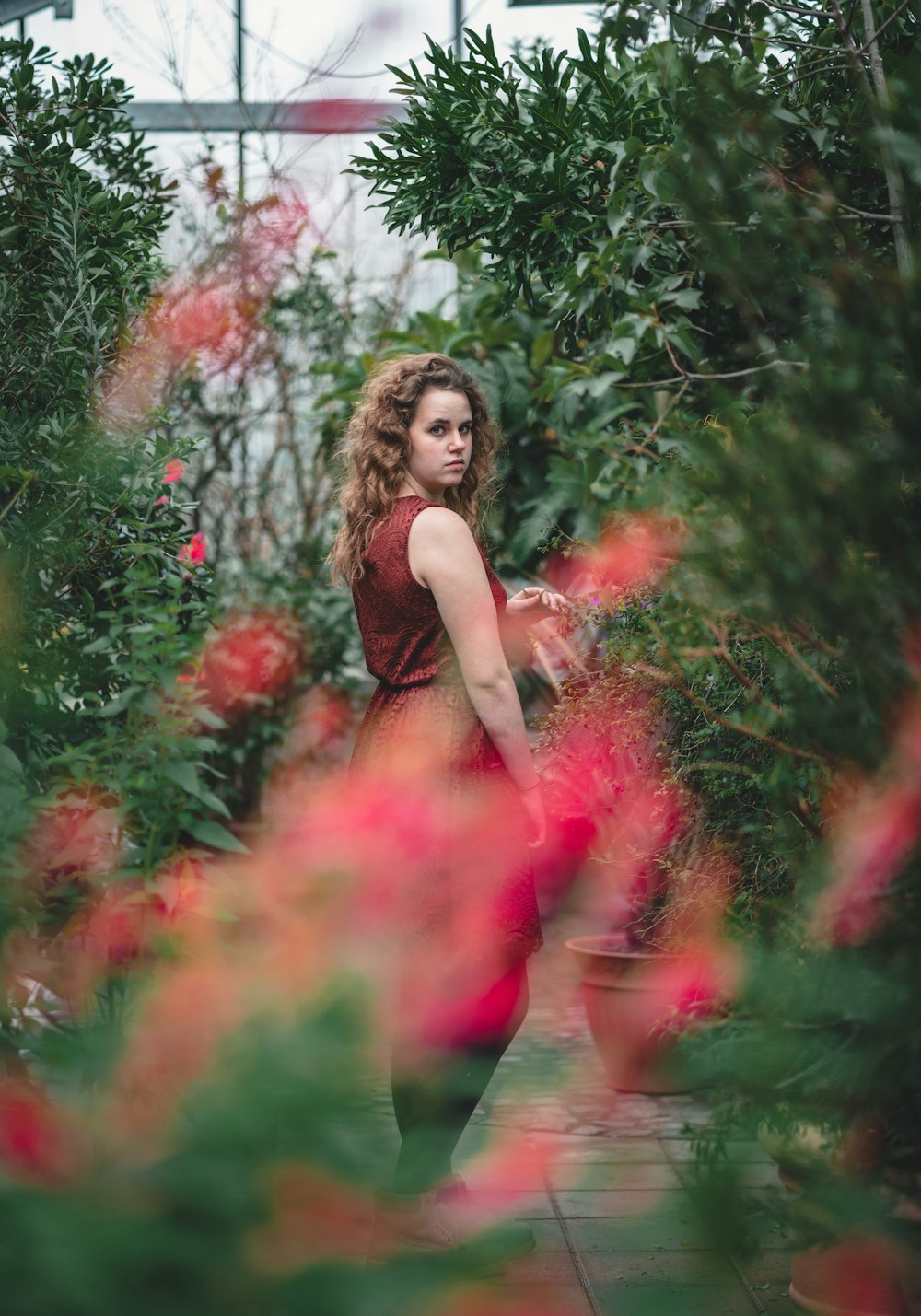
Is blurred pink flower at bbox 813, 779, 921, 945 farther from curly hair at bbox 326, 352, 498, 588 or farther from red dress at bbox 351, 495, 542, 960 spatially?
curly hair at bbox 326, 352, 498, 588

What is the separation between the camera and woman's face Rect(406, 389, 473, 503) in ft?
9.07

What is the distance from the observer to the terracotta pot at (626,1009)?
3723 mm

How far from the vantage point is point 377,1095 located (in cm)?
77

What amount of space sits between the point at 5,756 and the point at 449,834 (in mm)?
909

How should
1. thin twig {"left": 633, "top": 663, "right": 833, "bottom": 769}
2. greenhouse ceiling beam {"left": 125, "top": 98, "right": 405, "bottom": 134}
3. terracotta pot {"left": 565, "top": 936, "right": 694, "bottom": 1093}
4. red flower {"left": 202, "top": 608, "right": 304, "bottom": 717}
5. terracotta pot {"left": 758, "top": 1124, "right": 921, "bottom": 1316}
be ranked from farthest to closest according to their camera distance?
1. greenhouse ceiling beam {"left": 125, "top": 98, "right": 405, "bottom": 134}
2. red flower {"left": 202, "top": 608, "right": 304, "bottom": 717}
3. terracotta pot {"left": 565, "top": 936, "right": 694, "bottom": 1093}
4. thin twig {"left": 633, "top": 663, "right": 833, "bottom": 769}
5. terracotta pot {"left": 758, "top": 1124, "right": 921, "bottom": 1316}

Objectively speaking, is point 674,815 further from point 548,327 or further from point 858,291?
point 548,327

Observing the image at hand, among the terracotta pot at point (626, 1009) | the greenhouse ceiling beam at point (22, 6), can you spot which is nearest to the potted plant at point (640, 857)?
the terracotta pot at point (626, 1009)

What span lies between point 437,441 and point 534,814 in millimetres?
827

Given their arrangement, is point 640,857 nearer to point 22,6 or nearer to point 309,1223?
point 309,1223

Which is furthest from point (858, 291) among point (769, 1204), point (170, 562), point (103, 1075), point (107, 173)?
point (107, 173)

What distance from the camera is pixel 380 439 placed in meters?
2.79

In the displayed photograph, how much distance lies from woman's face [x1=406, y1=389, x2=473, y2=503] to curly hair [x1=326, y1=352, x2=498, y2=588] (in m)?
0.02

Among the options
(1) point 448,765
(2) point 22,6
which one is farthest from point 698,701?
(2) point 22,6

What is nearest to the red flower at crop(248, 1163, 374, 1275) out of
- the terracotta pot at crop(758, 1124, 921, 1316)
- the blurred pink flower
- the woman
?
the terracotta pot at crop(758, 1124, 921, 1316)
